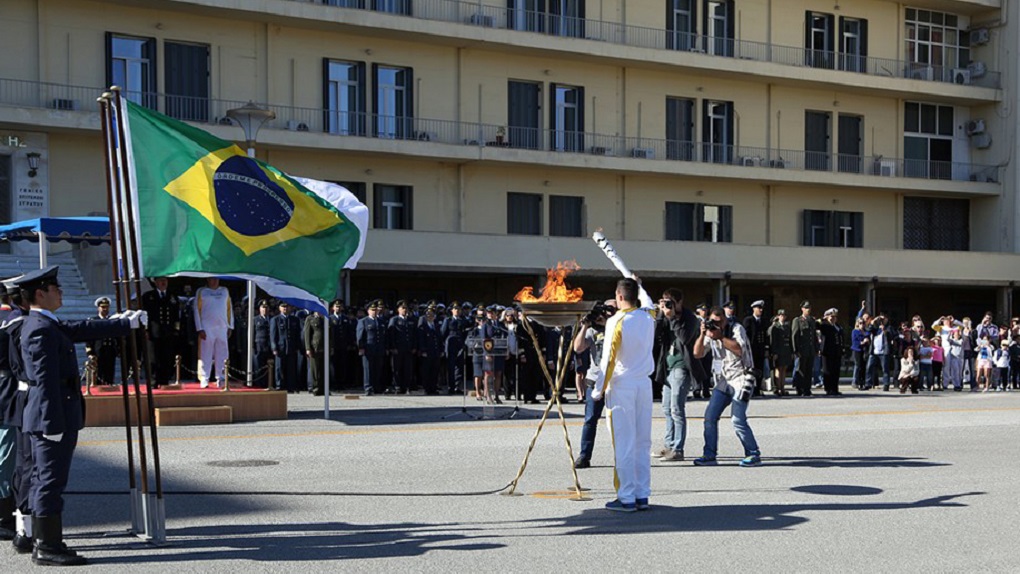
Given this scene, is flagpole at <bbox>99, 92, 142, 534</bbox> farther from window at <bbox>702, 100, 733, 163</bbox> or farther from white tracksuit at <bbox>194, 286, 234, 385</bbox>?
window at <bbox>702, 100, 733, 163</bbox>

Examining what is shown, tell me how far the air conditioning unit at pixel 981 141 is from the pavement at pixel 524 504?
35.8 metres

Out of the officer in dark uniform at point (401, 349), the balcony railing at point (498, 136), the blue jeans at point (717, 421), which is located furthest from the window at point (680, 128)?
the blue jeans at point (717, 421)

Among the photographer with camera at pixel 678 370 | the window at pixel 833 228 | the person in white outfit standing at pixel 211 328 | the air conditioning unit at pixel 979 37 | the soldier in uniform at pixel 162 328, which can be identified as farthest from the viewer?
the air conditioning unit at pixel 979 37

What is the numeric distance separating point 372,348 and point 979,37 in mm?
35873

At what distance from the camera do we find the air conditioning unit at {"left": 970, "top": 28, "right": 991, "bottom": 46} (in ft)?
169

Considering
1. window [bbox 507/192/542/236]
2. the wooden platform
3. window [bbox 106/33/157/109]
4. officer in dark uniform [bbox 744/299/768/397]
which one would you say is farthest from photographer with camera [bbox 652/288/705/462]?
window [bbox 507/192/542/236]

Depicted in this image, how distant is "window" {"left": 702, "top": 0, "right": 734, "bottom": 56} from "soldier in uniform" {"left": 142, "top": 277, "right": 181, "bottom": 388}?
91.7 feet

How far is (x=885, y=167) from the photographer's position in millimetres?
49375

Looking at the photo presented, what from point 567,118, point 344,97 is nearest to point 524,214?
point 567,118

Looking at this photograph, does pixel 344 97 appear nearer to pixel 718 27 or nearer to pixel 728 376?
pixel 718 27

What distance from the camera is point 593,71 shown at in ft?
143

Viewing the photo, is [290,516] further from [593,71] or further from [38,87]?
[593,71]

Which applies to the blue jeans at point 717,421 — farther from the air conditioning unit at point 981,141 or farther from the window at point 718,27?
the air conditioning unit at point 981,141

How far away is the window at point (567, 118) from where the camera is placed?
4294cm
